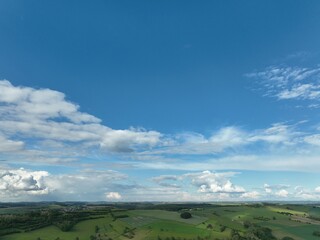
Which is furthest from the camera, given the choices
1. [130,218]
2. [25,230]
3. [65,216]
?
[130,218]

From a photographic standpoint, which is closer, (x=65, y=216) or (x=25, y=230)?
(x=25, y=230)

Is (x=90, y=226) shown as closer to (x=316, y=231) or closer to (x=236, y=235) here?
(x=236, y=235)

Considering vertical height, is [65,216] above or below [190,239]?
above

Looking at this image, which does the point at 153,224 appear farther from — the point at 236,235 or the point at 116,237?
the point at 236,235

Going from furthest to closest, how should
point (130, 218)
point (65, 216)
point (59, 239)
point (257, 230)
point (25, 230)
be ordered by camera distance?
point (130, 218), point (65, 216), point (257, 230), point (25, 230), point (59, 239)

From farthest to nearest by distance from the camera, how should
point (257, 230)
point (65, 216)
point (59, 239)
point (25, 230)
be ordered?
1. point (65, 216)
2. point (257, 230)
3. point (25, 230)
4. point (59, 239)

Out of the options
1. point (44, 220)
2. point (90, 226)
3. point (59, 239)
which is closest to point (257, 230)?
point (90, 226)

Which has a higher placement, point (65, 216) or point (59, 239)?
point (65, 216)

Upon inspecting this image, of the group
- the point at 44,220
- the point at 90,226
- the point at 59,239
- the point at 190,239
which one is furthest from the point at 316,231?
the point at 44,220

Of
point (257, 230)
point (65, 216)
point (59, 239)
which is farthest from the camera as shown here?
point (65, 216)
